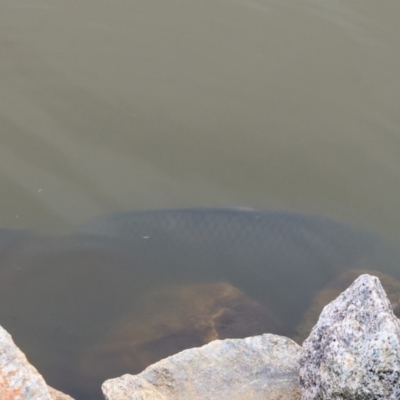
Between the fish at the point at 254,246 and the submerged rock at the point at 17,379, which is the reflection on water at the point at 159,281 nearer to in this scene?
the fish at the point at 254,246

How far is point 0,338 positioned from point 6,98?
308 cm

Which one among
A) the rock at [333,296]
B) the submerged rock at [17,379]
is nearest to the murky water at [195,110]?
the rock at [333,296]

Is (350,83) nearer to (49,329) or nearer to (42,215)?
(42,215)

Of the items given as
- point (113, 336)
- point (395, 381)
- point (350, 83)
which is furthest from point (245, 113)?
point (395, 381)

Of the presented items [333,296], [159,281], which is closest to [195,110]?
[159,281]

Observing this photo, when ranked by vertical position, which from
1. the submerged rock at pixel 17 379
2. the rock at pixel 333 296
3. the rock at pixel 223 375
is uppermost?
the submerged rock at pixel 17 379

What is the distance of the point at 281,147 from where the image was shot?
449cm

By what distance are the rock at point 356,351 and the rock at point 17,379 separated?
86 centimetres

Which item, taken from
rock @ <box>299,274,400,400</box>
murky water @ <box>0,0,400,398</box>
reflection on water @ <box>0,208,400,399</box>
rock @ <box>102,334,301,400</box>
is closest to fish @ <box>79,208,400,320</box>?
reflection on water @ <box>0,208,400,399</box>

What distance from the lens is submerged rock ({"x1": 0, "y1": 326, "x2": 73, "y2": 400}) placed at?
5.80ft

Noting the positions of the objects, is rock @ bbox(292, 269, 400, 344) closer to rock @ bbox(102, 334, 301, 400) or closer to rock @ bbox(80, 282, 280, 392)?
rock @ bbox(80, 282, 280, 392)

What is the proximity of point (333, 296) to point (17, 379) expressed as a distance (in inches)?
90.7

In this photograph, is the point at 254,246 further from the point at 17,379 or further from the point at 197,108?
the point at 17,379

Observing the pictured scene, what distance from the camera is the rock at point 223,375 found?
7.09 ft
